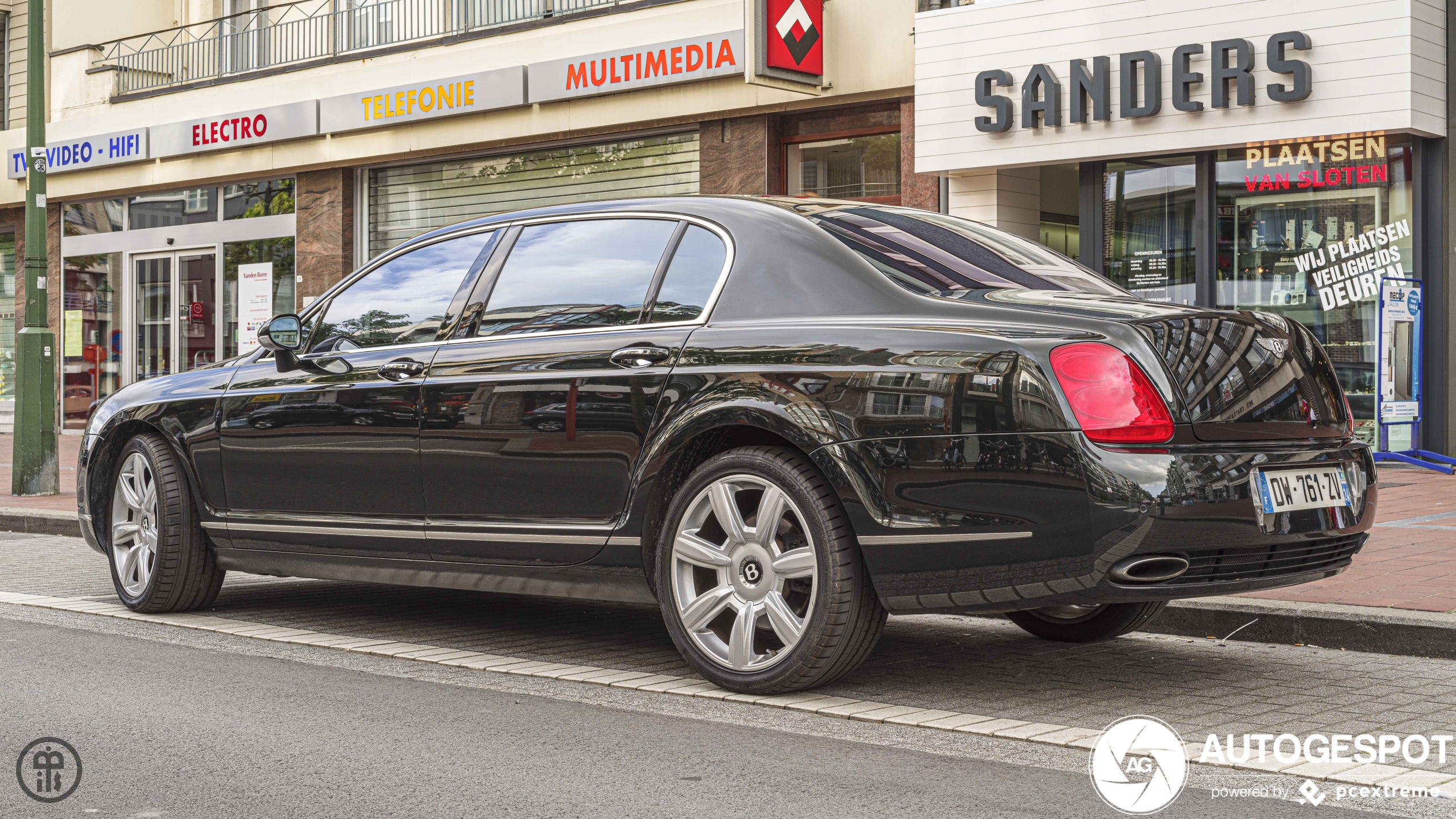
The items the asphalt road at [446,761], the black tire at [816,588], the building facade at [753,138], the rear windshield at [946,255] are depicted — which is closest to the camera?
the asphalt road at [446,761]

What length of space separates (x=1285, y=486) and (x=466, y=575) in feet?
9.03

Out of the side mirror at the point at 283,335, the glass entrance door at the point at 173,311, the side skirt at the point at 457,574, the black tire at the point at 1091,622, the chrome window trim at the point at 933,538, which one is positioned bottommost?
the black tire at the point at 1091,622

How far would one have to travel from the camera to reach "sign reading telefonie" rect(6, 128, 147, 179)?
21500 mm

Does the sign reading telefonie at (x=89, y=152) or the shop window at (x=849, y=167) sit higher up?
the sign reading telefonie at (x=89, y=152)

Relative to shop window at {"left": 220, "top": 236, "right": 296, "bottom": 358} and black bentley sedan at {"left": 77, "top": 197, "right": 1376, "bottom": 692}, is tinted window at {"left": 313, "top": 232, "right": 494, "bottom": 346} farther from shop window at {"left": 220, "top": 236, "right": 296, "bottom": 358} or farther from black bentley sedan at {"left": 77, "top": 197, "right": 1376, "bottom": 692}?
shop window at {"left": 220, "top": 236, "right": 296, "bottom": 358}

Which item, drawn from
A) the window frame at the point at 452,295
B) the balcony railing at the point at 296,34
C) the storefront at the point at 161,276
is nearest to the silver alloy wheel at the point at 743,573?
the window frame at the point at 452,295

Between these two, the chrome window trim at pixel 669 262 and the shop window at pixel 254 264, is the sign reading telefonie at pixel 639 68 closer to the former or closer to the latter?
the shop window at pixel 254 264

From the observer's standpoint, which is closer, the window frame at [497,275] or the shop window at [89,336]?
the window frame at [497,275]

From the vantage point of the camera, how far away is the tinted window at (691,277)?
198 inches

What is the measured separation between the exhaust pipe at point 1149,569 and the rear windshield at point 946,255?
0.98 metres

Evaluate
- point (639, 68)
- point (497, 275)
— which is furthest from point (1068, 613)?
point (639, 68)

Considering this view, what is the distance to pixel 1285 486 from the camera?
434cm

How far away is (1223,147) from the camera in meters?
12.8

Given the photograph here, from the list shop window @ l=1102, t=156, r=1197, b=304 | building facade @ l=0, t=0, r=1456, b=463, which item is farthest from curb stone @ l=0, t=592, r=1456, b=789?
shop window @ l=1102, t=156, r=1197, b=304
